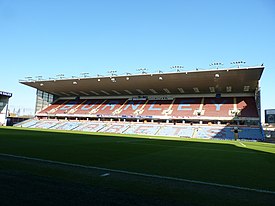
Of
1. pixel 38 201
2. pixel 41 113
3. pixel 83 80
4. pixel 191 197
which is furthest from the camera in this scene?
pixel 41 113

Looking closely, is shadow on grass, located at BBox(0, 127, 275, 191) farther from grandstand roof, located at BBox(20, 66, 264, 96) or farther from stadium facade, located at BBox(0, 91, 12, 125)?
stadium facade, located at BBox(0, 91, 12, 125)

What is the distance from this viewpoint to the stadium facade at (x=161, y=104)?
3869cm

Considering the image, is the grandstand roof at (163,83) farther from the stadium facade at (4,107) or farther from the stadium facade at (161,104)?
the stadium facade at (4,107)

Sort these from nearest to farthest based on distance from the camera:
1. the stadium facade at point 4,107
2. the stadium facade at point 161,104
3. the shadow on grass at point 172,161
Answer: the shadow on grass at point 172,161 → the stadium facade at point 161,104 → the stadium facade at point 4,107

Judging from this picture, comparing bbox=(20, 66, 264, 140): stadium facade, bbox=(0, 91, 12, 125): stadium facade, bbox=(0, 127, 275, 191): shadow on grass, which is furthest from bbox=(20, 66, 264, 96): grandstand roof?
bbox=(0, 127, 275, 191): shadow on grass

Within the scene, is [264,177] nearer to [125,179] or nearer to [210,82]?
[125,179]

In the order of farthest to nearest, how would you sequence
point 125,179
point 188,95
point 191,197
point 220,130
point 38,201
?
point 188,95
point 220,130
point 125,179
point 191,197
point 38,201

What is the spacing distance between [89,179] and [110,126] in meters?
41.2

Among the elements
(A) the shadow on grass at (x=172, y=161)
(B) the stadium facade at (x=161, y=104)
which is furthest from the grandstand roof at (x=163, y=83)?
(A) the shadow on grass at (x=172, y=161)

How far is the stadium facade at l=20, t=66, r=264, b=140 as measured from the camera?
127ft

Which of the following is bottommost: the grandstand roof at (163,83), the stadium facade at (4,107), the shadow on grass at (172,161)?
the shadow on grass at (172,161)

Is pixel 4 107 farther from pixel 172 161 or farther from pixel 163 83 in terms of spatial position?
pixel 172 161

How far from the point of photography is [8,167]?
6.50 m

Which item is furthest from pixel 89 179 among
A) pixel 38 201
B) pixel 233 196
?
pixel 233 196
